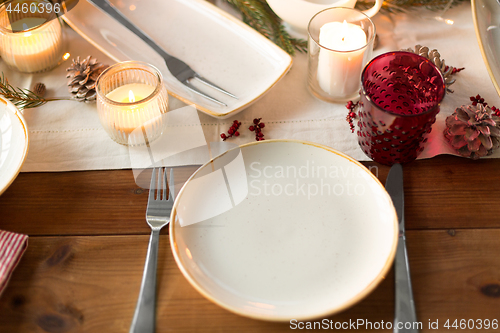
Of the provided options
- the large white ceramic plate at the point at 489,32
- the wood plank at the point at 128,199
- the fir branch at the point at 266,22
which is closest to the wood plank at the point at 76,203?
the wood plank at the point at 128,199

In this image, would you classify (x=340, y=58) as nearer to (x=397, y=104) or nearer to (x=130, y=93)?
(x=397, y=104)

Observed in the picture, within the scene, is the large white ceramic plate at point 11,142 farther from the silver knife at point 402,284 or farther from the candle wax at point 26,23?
the silver knife at point 402,284

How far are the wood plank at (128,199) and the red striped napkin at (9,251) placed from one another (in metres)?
0.04

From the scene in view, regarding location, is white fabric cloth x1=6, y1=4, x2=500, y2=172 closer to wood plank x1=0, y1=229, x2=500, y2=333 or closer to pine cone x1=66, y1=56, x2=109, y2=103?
pine cone x1=66, y1=56, x2=109, y2=103

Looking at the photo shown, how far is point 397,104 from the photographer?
0.60m

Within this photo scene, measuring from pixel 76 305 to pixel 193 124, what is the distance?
32 cm

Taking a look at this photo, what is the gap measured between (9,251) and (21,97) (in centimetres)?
30

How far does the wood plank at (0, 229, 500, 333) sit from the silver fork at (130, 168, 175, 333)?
11 millimetres

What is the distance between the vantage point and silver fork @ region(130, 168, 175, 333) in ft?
1.46

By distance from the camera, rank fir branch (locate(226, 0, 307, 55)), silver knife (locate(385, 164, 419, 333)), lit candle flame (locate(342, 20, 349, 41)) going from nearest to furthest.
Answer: silver knife (locate(385, 164, 419, 333)), lit candle flame (locate(342, 20, 349, 41)), fir branch (locate(226, 0, 307, 55))

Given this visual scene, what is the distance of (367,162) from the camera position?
0.60 metres

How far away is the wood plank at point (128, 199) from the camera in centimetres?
53

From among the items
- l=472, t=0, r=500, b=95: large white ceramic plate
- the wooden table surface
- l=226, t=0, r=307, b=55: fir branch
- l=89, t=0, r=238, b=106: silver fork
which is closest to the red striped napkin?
the wooden table surface

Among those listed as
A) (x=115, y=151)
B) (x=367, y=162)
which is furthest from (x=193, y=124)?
(x=367, y=162)
